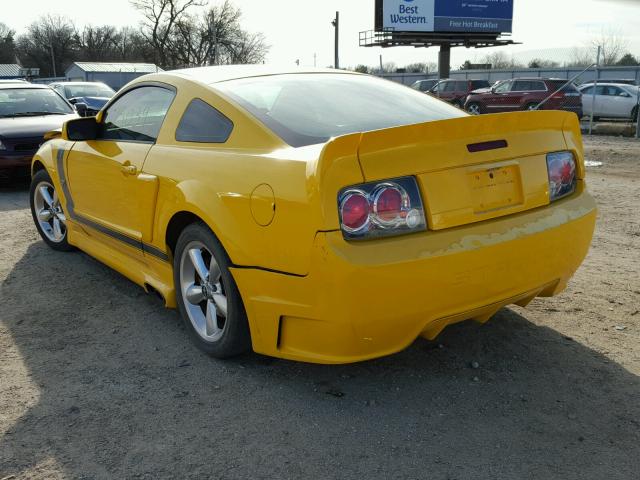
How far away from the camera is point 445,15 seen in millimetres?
35906

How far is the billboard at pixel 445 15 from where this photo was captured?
114 feet

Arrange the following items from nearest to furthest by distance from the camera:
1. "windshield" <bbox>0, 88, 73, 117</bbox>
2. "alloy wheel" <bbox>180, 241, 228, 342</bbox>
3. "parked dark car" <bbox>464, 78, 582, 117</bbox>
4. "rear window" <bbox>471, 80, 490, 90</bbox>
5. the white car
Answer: "alloy wheel" <bbox>180, 241, 228, 342</bbox>, "windshield" <bbox>0, 88, 73, 117</bbox>, "parked dark car" <bbox>464, 78, 582, 117</bbox>, the white car, "rear window" <bbox>471, 80, 490, 90</bbox>

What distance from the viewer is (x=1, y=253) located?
214 inches

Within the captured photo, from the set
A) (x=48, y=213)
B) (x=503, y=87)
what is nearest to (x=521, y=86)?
(x=503, y=87)

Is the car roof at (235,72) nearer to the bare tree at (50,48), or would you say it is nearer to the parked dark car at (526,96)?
the parked dark car at (526,96)

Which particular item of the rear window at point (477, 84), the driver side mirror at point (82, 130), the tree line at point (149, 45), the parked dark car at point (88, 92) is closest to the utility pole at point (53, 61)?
the tree line at point (149, 45)

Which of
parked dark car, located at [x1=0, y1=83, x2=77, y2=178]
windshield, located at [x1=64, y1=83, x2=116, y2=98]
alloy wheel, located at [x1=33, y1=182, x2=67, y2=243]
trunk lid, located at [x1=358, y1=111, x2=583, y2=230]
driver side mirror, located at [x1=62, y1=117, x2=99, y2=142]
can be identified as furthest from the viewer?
windshield, located at [x1=64, y1=83, x2=116, y2=98]

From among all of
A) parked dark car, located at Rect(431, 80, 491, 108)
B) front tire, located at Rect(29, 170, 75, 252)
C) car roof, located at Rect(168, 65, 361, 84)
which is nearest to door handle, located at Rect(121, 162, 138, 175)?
car roof, located at Rect(168, 65, 361, 84)

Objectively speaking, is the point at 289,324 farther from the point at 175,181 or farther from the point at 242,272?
the point at 175,181

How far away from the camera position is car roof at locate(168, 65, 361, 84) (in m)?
3.56

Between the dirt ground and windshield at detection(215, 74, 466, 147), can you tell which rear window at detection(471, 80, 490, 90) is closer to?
the dirt ground

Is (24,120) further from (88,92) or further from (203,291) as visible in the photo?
(88,92)

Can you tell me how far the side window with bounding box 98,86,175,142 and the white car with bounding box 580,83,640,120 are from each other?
19.8 metres

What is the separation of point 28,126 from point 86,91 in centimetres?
956
